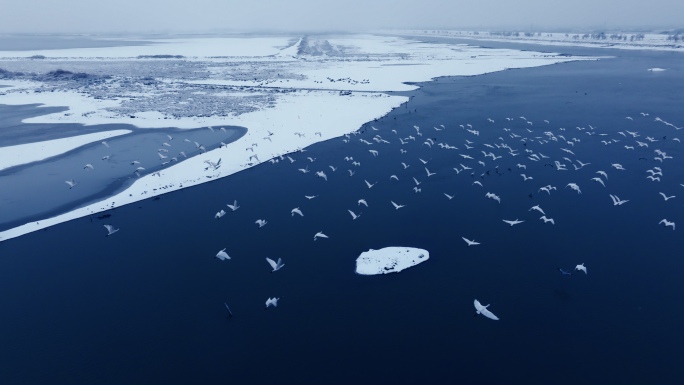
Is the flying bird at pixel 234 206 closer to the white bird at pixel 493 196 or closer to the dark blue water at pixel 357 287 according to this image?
the dark blue water at pixel 357 287

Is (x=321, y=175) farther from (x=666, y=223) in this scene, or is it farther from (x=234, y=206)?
(x=666, y=223)

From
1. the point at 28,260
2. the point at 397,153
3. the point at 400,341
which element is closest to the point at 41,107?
the point at 28,260

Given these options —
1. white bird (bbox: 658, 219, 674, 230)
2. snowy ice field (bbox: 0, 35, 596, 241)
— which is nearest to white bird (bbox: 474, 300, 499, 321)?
white bird (bbox: 658, 219, 674, 230)

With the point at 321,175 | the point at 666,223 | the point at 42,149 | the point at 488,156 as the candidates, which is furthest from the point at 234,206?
the point at 666,223

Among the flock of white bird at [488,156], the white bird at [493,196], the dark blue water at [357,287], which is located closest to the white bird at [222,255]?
the dark blue water at [357,287]

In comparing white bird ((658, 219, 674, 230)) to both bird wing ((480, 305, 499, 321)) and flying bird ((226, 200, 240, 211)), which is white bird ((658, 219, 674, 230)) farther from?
flying bird ((226, 200, 240, 211))

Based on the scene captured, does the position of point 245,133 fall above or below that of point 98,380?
above

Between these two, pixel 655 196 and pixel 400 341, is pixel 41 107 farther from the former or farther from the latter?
pixel 655 196
